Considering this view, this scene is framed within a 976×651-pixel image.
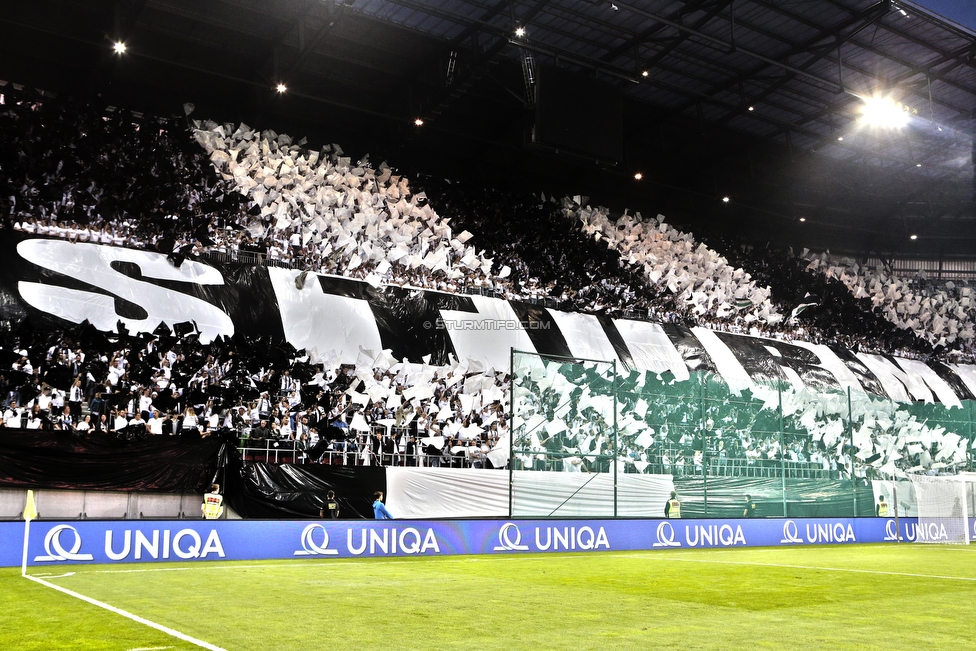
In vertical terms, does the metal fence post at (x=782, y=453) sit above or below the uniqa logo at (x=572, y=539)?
above

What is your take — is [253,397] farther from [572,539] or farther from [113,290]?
[572,539]

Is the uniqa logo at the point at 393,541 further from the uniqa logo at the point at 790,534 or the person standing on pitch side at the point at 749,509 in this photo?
the uniqa logo at the point at 790,534

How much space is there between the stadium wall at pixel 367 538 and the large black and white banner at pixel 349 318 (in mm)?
3188

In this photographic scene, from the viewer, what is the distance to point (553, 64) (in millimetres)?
22172

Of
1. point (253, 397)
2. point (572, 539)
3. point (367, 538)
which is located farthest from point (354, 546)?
point (253, 397)

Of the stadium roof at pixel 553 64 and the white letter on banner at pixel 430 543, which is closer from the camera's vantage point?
the white letter on banner at pixel 430 543

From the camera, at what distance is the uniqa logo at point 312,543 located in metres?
12.5

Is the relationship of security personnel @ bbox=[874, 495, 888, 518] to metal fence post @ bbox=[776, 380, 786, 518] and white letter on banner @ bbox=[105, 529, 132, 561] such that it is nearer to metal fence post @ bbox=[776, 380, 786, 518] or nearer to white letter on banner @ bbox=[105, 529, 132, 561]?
metal fence post @ bbox=[776, 380, 786, 518]

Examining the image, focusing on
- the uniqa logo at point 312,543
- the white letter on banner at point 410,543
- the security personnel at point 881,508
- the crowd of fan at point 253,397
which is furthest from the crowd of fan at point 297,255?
the uniqa logo at point 312,543

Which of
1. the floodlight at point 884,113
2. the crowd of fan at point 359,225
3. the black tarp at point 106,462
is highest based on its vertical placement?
the floodlight at point 884,113

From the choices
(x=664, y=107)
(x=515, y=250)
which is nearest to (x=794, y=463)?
(x=515, y=250)

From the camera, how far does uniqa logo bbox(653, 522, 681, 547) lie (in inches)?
619

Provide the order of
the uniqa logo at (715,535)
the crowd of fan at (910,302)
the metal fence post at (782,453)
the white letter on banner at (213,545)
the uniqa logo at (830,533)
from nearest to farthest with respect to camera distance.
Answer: the white letter on banner at (213,545), the uniqa logo at (715,535), the metal fence post at (782,453), the uniqa logo at (830,533), the crowd of fan at (910,302)

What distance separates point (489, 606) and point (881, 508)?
1547cm
